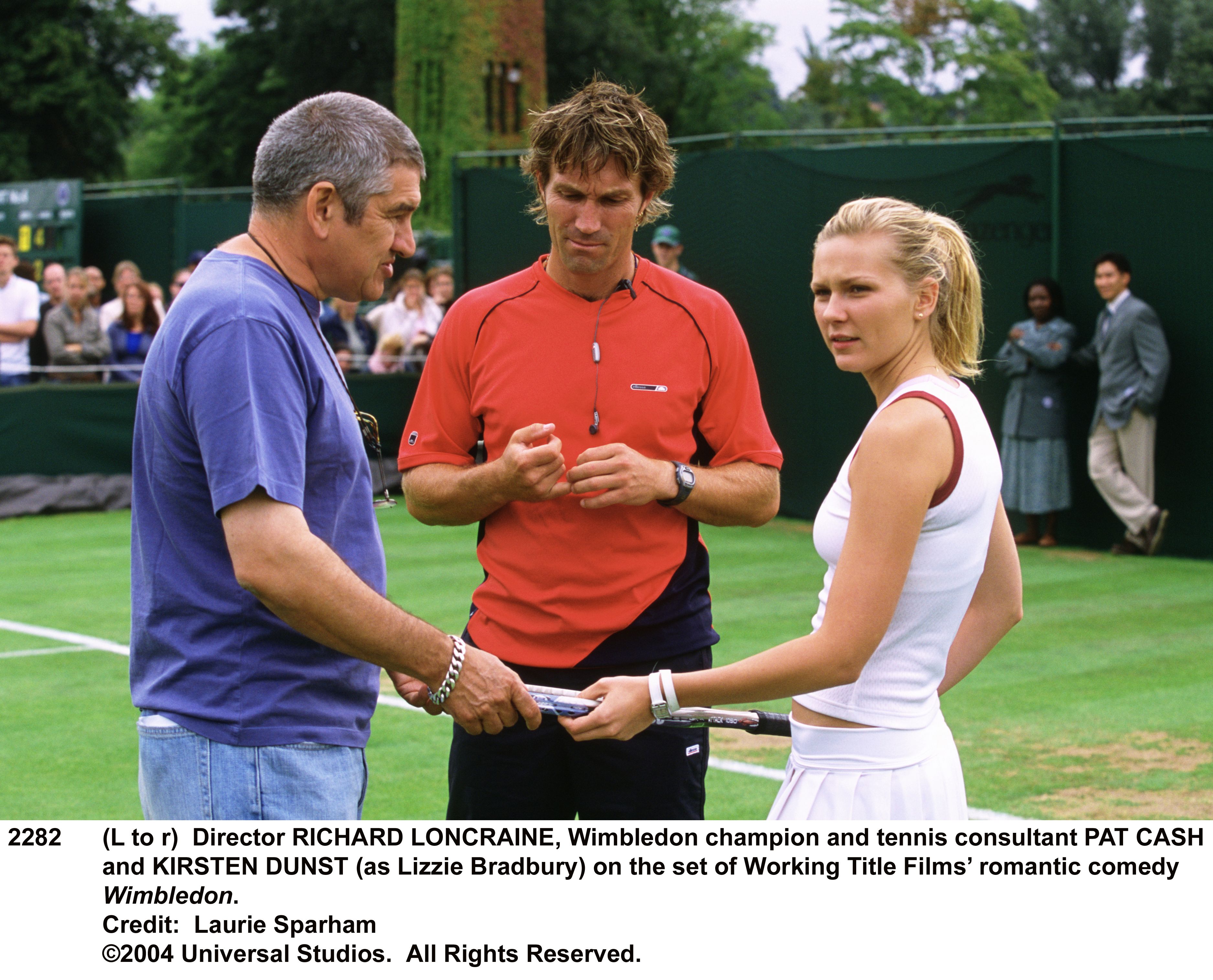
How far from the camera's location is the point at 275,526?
2504 mm

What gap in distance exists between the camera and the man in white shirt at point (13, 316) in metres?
14.4

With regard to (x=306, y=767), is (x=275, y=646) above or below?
above

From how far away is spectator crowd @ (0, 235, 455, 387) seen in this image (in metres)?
14.6

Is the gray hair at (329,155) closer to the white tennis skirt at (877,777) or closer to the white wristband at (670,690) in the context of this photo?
the white wristband at (670,690)

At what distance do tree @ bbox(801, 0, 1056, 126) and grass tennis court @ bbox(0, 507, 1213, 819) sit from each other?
152 ft

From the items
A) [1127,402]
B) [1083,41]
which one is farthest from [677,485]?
[1083,41]

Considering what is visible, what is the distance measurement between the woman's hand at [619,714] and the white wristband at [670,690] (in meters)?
0.03

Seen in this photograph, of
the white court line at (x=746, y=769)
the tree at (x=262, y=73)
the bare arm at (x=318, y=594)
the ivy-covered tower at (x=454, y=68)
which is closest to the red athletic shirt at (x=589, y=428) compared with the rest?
the bare arm at (x=318, y=594)

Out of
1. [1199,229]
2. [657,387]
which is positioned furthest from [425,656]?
[1199,229]

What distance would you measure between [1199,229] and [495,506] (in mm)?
9664

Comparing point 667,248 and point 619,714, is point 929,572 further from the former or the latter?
point 667,248

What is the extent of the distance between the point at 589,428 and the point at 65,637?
248 inches
